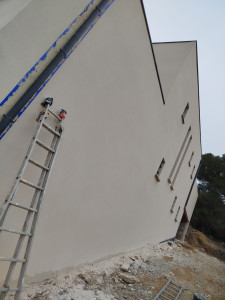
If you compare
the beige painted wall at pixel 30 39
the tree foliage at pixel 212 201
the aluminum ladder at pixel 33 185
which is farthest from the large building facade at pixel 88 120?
the tree foliage at pixel 212 201

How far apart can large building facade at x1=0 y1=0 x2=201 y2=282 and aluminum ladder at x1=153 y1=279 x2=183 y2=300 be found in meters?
1.45

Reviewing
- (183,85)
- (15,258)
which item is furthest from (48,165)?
(183,85)

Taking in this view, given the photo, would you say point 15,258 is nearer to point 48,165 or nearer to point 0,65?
point 48,165

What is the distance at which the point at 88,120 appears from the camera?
3.88 m

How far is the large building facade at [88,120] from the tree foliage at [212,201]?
54.1ft

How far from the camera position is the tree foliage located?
830 inches

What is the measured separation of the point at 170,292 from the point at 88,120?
4327 mm

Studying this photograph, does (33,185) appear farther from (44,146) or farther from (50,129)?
(50,129)

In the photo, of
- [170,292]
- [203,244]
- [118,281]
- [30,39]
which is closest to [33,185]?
[30,39]

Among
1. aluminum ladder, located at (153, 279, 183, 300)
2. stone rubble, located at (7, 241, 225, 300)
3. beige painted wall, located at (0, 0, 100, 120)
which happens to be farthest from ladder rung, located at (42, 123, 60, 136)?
aluminum ladder, located at (153, 279, 183, 300)

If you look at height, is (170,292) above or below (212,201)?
below

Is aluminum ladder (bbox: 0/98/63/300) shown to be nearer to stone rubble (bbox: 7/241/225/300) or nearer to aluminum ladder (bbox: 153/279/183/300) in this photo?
stone rubble (bbox: 7/241/225/300)

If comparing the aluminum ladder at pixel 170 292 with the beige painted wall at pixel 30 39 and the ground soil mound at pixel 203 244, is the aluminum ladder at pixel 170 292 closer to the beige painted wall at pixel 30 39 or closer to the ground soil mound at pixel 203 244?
the beige painted wall at pixel 30 39

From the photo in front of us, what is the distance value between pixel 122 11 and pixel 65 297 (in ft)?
16.7
